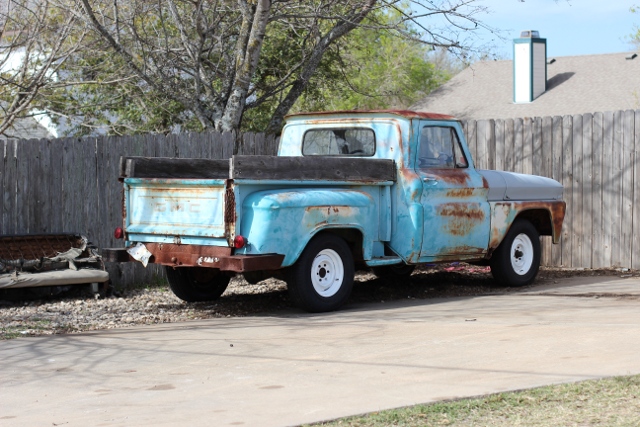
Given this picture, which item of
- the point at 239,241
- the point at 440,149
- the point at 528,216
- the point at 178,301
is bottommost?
the point at 178,301

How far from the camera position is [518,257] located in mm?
12547

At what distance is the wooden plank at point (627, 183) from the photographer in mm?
13648

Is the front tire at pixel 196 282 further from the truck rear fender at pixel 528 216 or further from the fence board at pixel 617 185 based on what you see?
the fence board at pixel 617 185

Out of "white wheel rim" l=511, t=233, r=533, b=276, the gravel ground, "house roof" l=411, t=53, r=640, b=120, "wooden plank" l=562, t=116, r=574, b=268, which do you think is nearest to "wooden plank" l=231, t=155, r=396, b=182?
the gravel ground

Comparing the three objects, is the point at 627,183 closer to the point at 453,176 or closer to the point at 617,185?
the point at 617,185

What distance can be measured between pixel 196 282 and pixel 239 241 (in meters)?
2.04

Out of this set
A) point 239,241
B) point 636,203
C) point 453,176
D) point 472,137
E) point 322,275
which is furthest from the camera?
point 472,137

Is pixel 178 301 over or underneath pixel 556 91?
underneath

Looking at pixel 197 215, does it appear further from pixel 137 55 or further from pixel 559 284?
pixel 137 55

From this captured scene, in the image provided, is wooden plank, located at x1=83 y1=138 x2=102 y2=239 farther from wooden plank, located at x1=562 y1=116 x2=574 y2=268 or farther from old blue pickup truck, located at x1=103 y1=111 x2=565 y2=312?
wooden plank, located at x1=562 y1=116 x2=574 y2=268

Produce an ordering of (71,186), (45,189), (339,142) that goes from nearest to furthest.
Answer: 1. (339,142)
2. (45,189)
3. (71,186)

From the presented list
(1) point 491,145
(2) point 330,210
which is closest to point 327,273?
(2) point 330,210

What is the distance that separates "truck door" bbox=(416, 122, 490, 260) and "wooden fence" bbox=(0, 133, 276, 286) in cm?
392

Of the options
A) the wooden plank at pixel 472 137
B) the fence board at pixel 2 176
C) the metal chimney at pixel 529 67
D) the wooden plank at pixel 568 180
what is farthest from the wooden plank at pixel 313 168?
the metal chimney at pixel 529 67
